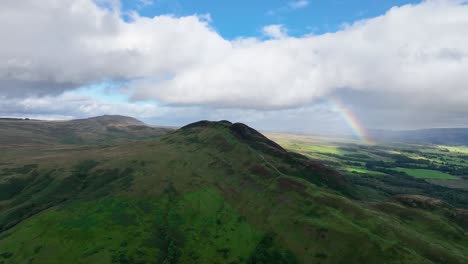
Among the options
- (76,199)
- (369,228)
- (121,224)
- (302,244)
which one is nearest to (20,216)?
(76,199)

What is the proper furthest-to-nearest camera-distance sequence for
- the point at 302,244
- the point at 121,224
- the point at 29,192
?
1. the point at 29,192
2. the point at 121,224
3. the point at 302,244

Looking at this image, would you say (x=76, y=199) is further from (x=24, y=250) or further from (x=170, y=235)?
(x=170, y=235)

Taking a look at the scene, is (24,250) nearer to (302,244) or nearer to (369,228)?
(302,244)

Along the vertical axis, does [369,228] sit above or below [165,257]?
above

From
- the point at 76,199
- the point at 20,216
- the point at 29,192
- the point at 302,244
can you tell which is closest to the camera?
the point at 302,244

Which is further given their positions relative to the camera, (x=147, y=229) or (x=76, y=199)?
(x=76, y=199)

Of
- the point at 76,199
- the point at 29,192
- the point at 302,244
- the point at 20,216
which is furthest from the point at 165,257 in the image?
the point at 29,192
